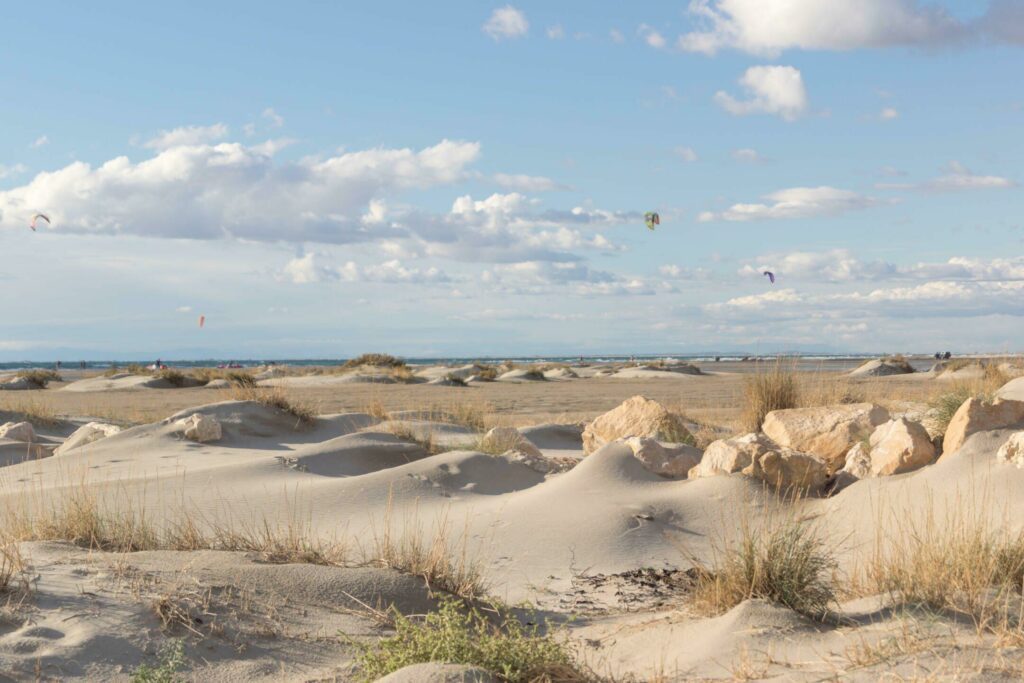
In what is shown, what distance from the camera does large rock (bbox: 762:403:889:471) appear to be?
355 inches

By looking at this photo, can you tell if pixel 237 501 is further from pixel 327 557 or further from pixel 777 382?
pixel 777 382

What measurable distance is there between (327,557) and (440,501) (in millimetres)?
2796

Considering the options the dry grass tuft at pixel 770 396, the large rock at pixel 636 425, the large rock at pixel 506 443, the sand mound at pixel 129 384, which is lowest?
the sand mound at pixel 129 384

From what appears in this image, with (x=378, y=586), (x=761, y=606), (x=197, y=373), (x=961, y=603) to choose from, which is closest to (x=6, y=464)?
(x=378, y=586)

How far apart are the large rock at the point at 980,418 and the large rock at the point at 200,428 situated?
27.3ft

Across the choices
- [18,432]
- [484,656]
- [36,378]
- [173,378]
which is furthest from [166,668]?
[36,378]

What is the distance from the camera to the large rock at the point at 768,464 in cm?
781

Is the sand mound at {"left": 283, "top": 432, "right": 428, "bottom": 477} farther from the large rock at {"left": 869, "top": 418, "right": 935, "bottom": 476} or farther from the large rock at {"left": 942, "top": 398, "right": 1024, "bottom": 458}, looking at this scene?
the large rock at {"left": 942, "top": 398, "right": 1024, "bottom": 458}

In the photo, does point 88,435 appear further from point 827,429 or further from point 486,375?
point 486,375

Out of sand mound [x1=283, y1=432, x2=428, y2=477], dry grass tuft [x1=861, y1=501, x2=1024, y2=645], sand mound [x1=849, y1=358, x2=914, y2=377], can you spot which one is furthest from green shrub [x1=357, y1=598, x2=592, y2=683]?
sand mound [x1=849, y1=358, x2=914, y2=377]

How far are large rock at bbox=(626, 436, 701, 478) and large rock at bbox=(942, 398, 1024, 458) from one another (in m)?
2.14

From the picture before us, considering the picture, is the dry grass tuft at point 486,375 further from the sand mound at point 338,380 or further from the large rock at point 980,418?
the large rock at point 980,418

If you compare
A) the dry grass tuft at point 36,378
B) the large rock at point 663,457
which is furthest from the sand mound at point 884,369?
the dry grass tuft at point 36,378

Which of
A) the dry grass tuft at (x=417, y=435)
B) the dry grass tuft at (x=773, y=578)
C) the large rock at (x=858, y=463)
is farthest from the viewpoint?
the dry grass tuft at (x=417, y=435)
